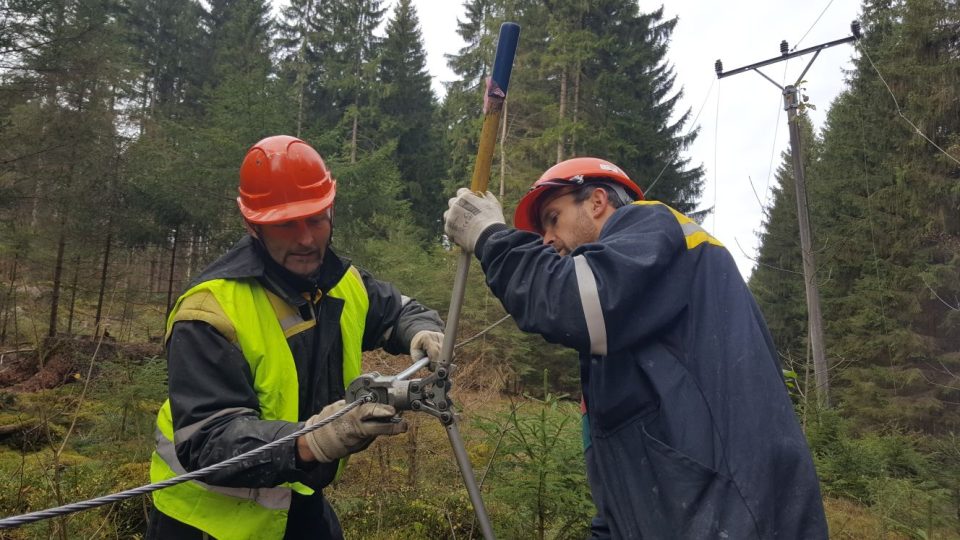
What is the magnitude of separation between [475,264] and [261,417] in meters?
13.7

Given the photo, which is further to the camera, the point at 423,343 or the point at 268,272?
the point at 423,343

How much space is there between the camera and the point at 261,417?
2.31 metres

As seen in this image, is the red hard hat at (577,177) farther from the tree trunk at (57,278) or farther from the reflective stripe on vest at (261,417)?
the tree trunk at (57,278)

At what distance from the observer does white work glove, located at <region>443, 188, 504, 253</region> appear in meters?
2.34

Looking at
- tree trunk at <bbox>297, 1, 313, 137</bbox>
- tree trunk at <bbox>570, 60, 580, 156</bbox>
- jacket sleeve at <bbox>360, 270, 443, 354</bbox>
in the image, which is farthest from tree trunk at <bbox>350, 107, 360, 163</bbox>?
jacket sleeve at <bbox>360, 270, 443, 354</bbox>

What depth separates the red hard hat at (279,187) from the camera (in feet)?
8.50

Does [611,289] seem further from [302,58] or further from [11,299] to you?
A: [302,58]

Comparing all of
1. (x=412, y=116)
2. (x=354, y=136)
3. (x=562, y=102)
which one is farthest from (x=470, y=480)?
(x=412, y=116)

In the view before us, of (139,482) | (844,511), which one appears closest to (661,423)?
(139,482)

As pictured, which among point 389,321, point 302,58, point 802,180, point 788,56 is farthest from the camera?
point 302,58

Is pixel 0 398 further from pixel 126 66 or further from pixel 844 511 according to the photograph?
pixel 844 511

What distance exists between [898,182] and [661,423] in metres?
18.1

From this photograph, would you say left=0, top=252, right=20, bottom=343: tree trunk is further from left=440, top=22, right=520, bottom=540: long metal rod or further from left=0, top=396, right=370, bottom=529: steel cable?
left=440, top=22, right=520, bottom=540: long metal rod

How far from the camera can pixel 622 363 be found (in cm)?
198
